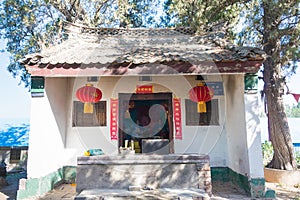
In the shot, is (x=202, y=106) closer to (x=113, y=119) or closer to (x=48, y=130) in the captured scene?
(x=113, y=119)

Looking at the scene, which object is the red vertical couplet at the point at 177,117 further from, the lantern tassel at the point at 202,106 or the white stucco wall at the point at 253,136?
the white stucco wall at the point at 253,136

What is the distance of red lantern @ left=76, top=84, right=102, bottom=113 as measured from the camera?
5934mm

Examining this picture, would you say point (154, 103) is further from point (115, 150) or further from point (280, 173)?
point (280, 173)

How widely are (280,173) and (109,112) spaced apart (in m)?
4.88

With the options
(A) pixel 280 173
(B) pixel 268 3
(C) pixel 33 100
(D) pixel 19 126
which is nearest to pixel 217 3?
(B) pixel 268 3

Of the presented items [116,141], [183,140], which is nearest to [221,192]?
[183,140]

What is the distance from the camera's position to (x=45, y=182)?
209 inches

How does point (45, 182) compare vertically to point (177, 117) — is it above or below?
below

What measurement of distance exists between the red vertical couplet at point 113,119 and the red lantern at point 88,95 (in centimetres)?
57

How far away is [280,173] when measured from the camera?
20.9 ft

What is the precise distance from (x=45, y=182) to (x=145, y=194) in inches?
96.4

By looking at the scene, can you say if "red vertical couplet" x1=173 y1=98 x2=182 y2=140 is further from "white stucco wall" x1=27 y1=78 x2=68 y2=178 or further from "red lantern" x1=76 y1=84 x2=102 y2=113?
"white stucco wall" x1=27 y1=78 x2=68 y2=178

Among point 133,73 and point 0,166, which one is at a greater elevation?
point 133,73

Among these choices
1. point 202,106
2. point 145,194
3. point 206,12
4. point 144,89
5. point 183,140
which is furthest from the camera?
point 206,12
